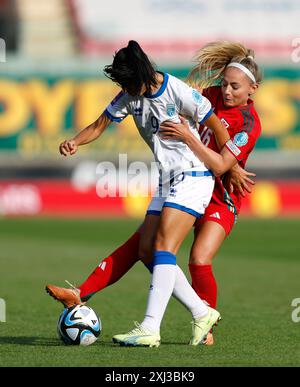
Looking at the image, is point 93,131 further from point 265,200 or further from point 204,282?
point 265,200

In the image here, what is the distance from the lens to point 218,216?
7.71m

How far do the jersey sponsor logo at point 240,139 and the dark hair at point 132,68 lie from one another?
2.86ft

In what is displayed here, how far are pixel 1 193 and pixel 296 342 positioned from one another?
19.0m

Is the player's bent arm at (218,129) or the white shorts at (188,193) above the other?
the player's bent arm at (218,129)

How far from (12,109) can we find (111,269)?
1907 cm

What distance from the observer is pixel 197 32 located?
33.2m

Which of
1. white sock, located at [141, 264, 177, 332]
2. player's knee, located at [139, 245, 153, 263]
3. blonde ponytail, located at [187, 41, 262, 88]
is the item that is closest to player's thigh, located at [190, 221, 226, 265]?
player's knee, located at [139, 245, 153, 263]

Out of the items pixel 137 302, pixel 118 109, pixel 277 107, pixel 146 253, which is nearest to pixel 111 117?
pixel 118 109

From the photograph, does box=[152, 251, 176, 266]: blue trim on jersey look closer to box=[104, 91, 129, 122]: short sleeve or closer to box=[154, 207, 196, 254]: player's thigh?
box=[154, 207, 196, 254]: player's thigh

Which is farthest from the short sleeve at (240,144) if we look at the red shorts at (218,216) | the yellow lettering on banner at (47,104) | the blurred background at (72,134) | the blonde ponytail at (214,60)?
the yellow lettering on banner at (47,104)

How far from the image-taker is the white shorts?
283 inches

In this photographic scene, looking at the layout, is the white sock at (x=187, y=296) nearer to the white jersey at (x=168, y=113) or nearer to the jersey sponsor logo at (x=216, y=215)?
the jersey sponsor logo at (x=216, y=215)

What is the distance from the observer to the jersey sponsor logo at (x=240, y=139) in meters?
7.48

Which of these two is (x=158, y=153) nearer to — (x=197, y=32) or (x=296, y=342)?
(x=296, y=342)
